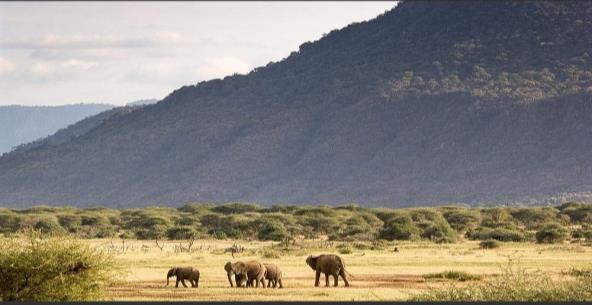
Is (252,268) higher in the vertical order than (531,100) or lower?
lower

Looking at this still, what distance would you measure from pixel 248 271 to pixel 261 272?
48 centimetres

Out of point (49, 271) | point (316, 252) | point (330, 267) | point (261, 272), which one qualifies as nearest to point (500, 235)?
point (316, 252)

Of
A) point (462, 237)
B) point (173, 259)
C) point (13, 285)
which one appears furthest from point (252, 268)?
point (462, 237)

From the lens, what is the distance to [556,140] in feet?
591

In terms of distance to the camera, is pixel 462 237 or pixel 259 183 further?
pixel 259 183

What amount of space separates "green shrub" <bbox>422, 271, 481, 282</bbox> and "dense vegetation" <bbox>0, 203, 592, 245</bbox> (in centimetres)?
1981

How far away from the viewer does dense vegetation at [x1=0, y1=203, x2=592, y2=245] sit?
71500 mm

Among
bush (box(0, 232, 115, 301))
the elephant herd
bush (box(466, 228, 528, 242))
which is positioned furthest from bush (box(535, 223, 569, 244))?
bush (box(0, 232, 115, 301))

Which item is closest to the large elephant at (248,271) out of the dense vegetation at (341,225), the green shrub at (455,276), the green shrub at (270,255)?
the green shrub at (455,276)

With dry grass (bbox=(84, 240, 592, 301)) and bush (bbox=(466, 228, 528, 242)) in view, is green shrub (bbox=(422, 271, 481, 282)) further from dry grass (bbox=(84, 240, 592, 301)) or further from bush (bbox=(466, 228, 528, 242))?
bush (bbox=(466, 228, 528, 242))

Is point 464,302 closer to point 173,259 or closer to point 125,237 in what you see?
point 173,259

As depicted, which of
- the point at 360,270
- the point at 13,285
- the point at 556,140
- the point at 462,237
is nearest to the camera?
the point at 13,285

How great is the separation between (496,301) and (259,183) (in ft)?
549

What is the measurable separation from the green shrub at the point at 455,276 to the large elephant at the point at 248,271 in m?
6.76
